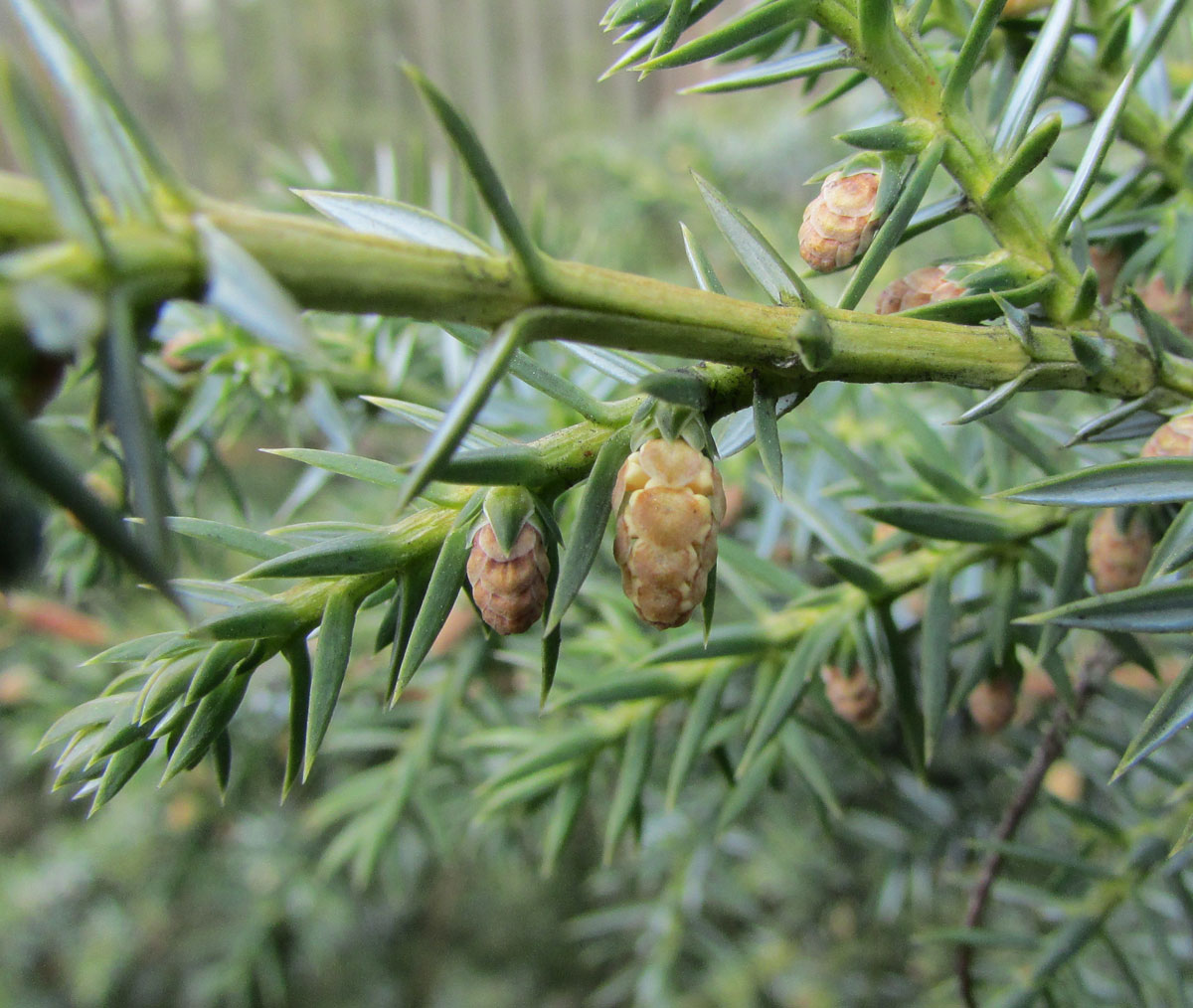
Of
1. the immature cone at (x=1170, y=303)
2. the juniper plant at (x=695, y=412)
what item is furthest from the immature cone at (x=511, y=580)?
the immature cone at (x=1170, y=303)

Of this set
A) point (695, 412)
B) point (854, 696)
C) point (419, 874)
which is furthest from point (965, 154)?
point (419, 874)

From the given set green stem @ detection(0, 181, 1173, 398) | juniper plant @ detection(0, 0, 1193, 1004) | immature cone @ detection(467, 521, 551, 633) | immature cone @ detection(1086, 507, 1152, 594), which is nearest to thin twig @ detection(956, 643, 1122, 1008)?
juniper plant @ detection(0, 0, 1193, 1004)

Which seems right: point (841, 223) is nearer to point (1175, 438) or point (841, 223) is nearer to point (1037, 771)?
point (1175, 438)

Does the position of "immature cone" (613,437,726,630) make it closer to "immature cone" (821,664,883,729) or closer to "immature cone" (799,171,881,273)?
"immature cone" (799,171,881,273)

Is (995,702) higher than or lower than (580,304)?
lower

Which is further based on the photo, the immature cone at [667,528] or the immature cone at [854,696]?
the immature cone at [854,696]

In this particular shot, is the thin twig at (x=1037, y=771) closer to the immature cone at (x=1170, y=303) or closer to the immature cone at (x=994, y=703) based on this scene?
the immature cone at (x=994, y=703)
